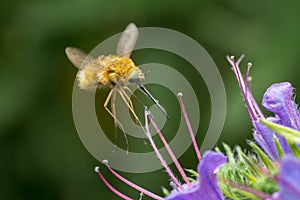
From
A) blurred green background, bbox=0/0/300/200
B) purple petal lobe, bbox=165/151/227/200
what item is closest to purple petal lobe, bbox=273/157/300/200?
purple petal lobe, bbox=165/151/227/200

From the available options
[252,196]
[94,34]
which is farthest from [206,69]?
[252,196]

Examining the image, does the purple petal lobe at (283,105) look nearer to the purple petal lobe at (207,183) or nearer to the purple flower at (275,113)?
the purple flower at (275,113)

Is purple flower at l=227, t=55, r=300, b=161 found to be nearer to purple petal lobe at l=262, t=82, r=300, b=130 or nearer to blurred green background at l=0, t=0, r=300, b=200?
purple petal lobe at l=262, t=82, r=300, b=130

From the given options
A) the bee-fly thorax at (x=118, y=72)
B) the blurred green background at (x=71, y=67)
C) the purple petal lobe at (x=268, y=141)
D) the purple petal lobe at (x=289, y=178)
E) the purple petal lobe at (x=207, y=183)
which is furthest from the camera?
the blurred green background at (x=71, y=67)

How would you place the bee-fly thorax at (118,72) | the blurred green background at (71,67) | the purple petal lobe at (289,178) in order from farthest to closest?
the blurred green background at (71,67) → the bee-fly thorax at (118,72) → the purple petal lobe at (289,178)

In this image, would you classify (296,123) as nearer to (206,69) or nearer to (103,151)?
(206,69)

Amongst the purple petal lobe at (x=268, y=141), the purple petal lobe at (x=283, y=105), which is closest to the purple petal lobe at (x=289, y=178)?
the purple petal lobe at (x=268, y=141)

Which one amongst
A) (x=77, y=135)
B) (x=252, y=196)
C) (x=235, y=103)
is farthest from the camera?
(x=77, y=135)
